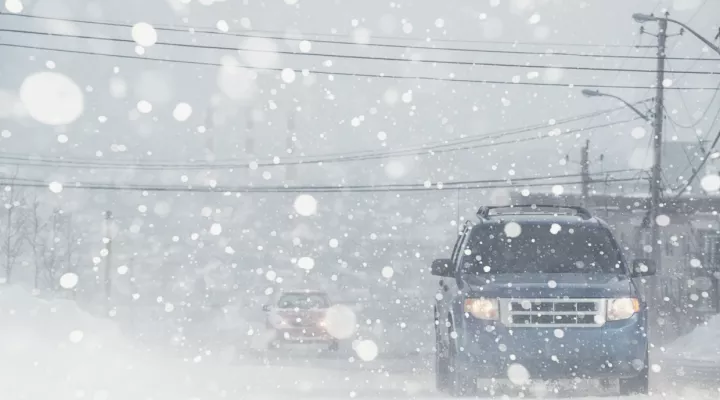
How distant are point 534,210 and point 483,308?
240 cm

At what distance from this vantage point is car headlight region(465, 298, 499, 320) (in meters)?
9.55

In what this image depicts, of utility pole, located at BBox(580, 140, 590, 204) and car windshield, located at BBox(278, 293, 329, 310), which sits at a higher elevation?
utility pole, located at BBox(580, 140, 590, 204)

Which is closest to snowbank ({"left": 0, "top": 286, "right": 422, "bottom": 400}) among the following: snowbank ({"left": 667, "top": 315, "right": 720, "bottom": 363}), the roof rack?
the roof rack

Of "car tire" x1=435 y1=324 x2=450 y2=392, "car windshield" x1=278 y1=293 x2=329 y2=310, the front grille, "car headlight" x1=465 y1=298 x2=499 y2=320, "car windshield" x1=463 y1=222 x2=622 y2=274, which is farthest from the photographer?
"car windshield" x1=278 y1=293 x2=329 y2=310

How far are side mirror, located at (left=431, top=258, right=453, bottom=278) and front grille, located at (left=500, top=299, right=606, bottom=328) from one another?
1.65m

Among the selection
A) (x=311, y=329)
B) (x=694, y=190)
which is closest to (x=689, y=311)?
(x=311, y=329)

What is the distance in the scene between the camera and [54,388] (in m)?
9.66

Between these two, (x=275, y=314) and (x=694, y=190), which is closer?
(x=275, y=314)

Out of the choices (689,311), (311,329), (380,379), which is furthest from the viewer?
(689,311)

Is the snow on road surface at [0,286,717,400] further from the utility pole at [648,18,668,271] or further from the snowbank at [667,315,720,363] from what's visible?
the utility pole at [648,18,668,271]

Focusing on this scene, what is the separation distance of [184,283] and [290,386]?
15861 centimetres

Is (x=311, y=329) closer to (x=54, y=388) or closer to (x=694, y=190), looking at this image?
(x=54, y=388)

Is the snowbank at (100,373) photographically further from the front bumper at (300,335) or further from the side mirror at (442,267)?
the front bumper at (300,335)

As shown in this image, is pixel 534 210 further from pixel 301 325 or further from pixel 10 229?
pixel 10 229
